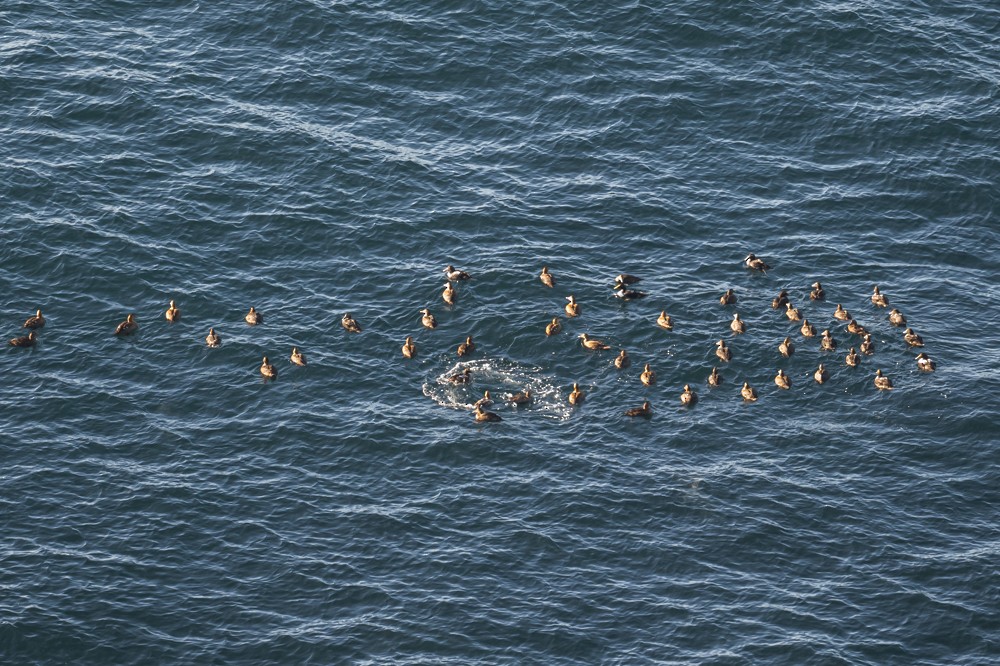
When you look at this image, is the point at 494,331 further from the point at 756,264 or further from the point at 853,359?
the point at 853,359

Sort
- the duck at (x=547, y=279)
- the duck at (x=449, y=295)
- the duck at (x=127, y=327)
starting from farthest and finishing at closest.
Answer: the duck at (x=547, y=279) < the duck at (x=449, y=295) < the duck at (x=127, y=327)

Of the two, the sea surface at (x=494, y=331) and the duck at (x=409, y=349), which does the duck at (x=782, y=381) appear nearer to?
the sea surface at (x=494, y=331)

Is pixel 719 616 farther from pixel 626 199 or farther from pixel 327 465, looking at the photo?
pixel 626 199

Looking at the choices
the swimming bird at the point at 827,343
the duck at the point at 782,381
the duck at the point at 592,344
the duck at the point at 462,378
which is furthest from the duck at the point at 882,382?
the duck at the point at 462,378

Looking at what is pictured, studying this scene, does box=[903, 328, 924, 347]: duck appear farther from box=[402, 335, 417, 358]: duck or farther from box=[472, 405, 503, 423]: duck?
box=[402, 335, 417, 358]: duck

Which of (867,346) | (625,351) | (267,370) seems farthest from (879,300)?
(267,370)

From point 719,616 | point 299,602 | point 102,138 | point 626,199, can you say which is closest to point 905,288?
point 626,199
